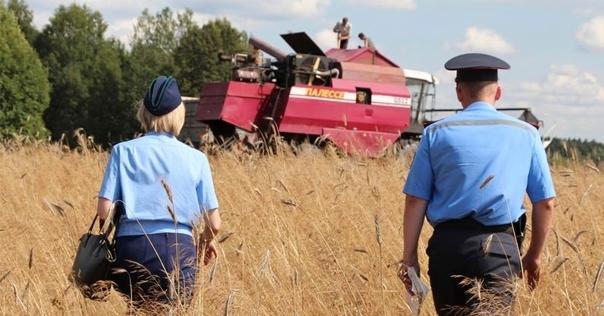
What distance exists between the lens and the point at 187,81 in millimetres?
62906

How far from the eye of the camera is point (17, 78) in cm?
5553

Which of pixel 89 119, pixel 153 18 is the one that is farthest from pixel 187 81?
pixel 153 18

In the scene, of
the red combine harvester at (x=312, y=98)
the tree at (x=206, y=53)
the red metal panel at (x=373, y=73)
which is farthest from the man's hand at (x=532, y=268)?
the tree at (x=206, y=53)

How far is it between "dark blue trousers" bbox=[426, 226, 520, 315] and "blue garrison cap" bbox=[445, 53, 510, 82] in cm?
66

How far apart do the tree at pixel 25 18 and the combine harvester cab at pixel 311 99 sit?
202ft

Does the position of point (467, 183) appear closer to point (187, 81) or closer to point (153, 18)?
point (187, 81)

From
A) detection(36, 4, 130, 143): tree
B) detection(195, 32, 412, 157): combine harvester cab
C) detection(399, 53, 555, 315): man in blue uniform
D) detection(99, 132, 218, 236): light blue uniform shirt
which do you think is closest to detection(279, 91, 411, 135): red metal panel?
detection(195, 32, 412, 157): combine harvester cab

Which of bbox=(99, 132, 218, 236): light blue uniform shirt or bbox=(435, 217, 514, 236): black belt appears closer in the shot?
bbox=(435, 217, 514, 236): black belt

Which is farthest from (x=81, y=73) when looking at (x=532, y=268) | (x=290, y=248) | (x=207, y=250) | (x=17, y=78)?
(x=532, y=268)

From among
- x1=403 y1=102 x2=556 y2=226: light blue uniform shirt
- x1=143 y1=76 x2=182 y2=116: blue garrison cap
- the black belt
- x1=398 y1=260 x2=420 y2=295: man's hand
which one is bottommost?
x1=398 y1=260 x2=420 y2=295: man's hand

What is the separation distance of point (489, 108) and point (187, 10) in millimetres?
75685

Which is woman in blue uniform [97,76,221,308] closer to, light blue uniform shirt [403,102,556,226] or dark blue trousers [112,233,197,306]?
dark blue trousers [112,233,197,306]

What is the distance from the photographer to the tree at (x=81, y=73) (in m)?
68.8

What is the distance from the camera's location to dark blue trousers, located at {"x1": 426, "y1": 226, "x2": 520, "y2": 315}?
4.13m
